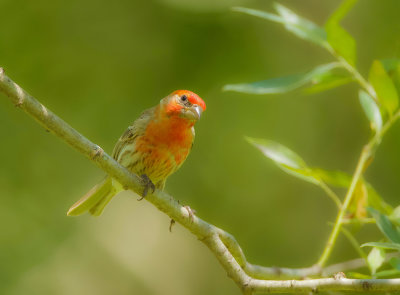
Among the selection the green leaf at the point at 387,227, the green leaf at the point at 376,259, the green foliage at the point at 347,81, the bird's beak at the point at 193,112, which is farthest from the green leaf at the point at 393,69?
the bird's beak at the point at 193,112

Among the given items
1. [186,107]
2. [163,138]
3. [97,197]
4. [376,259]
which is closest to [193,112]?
[186,107]

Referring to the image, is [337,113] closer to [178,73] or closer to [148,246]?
[178,73]

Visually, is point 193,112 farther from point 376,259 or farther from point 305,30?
point 376,259

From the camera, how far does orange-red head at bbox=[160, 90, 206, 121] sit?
14.5 feet

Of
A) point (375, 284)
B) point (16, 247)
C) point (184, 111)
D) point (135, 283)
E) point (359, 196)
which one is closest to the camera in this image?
point (375, 284)

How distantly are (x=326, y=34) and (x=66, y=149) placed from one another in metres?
4.13

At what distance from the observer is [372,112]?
10.6ft

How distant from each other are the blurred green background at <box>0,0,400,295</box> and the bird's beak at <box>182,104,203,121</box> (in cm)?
164

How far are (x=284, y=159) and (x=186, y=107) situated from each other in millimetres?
1385

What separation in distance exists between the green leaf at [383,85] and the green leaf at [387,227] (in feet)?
1.93

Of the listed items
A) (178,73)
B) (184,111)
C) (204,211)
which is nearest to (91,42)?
(178,73)

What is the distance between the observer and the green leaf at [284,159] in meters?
3.15

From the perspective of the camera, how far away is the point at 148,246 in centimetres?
676

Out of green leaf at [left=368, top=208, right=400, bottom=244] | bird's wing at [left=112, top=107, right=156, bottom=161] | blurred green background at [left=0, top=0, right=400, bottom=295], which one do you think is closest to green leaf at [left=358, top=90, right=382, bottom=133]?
green leaf at [left=368, top=208, right=400, bottom=244]
